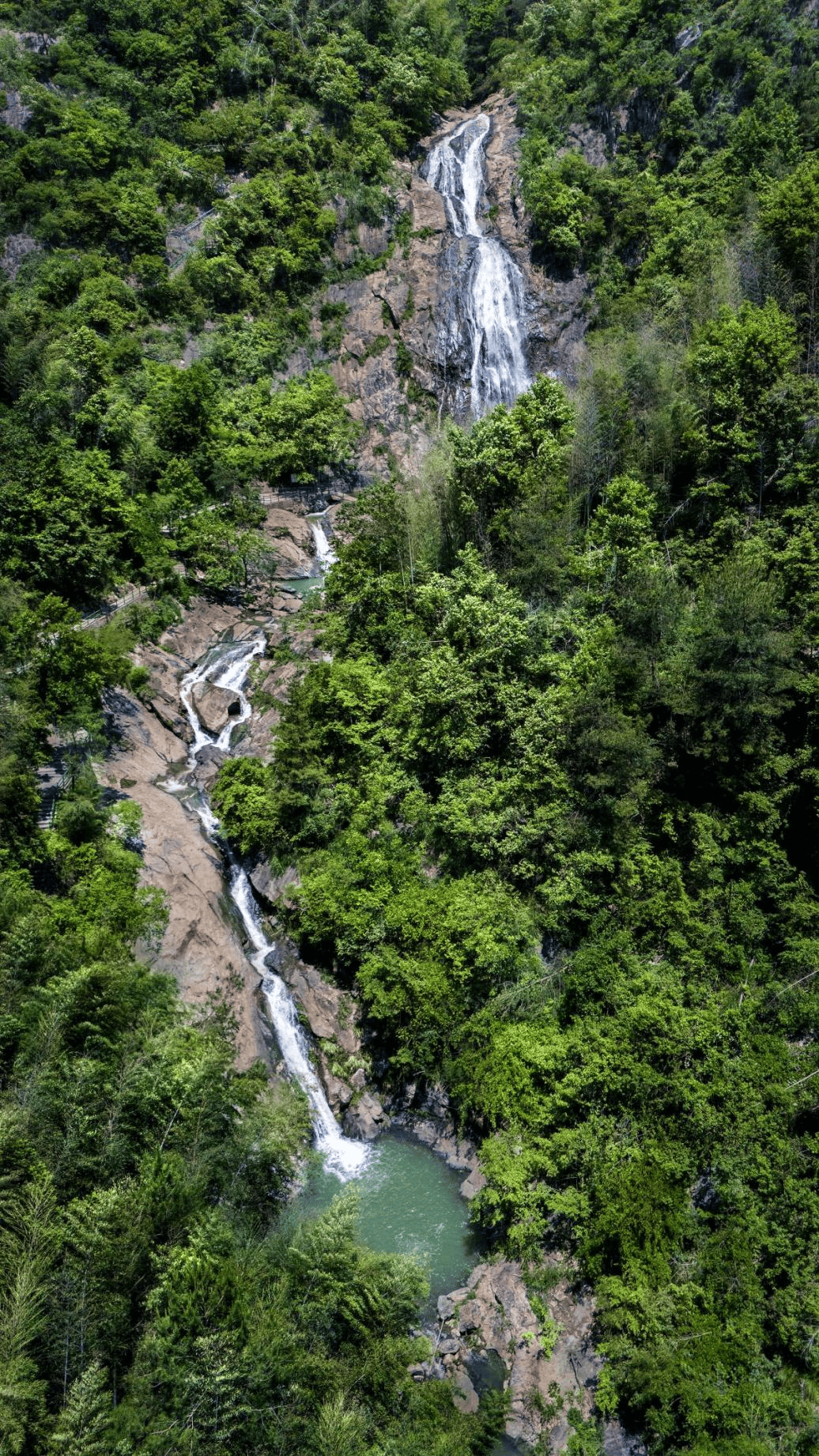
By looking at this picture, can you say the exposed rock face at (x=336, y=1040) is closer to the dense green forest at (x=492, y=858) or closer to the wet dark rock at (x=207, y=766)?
the dense green forest at (x=492, y=858)

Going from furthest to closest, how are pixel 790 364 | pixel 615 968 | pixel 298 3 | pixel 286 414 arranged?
pixel 298 3 → pixel 286 414 → pixel 790 364 → pixel 615 968

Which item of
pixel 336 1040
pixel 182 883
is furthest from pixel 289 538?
pixel 336 1040

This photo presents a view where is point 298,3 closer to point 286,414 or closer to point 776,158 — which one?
point 286,414

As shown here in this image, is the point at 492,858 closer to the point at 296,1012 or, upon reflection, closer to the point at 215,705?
the point at 296,1012

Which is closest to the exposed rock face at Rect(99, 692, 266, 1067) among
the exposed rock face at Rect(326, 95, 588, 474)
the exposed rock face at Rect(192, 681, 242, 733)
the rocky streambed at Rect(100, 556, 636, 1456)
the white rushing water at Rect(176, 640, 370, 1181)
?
the rocky streambed at Rect(100, 556, 636, 1456)

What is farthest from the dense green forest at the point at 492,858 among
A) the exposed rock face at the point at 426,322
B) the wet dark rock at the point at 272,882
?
the exposed rock face at the point at 426,322

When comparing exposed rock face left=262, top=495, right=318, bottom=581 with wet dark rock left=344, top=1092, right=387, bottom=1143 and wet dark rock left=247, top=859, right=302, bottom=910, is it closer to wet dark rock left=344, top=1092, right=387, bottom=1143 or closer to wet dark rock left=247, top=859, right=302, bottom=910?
wet dark rock left=247, top=859, right=302, bottom=910

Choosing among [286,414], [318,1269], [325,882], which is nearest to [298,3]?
[286,414]
